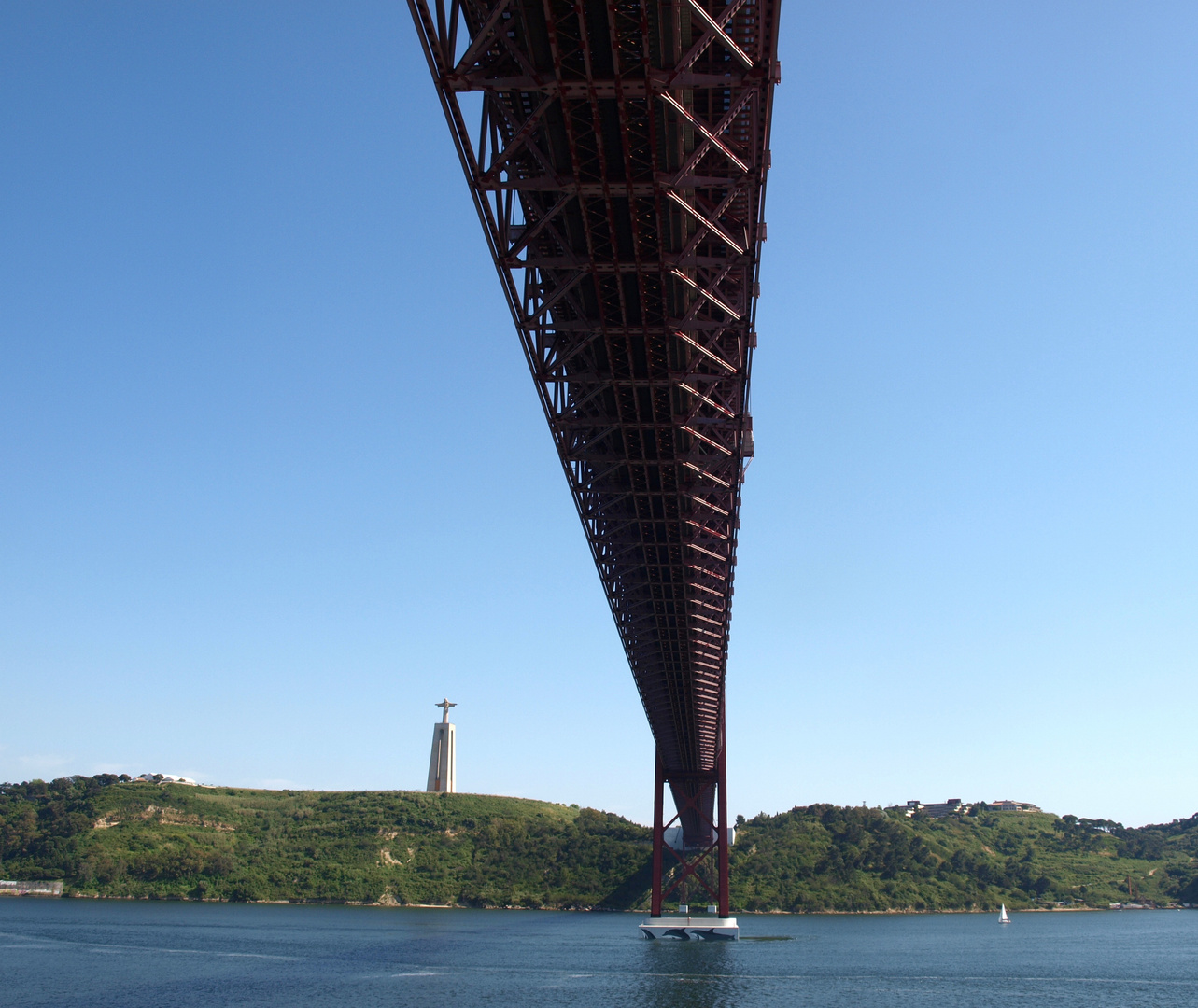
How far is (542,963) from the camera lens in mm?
50094

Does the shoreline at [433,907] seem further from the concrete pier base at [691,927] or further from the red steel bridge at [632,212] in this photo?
the red steel bridge at [632,212]

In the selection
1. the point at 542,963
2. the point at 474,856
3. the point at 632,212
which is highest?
the point at 632,212

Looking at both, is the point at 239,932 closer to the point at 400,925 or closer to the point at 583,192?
the point at 400,925

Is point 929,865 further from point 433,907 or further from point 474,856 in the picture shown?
point 433,907

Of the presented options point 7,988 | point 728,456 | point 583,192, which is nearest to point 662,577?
point 728,456

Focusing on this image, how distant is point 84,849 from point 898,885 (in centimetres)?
9811

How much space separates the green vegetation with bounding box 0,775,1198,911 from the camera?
108375mm

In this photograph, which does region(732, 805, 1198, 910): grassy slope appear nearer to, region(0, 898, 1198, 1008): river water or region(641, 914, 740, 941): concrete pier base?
region(0, 898, 1198, 1008): river water

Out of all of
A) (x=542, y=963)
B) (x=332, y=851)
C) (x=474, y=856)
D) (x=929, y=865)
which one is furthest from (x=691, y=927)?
(x=929, y=865)

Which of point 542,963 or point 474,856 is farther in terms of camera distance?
point 474,856

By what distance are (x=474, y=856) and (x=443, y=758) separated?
31.4 meters

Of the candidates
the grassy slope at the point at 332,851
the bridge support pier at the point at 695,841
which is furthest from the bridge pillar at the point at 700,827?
the grassy slope at the point at 332,851

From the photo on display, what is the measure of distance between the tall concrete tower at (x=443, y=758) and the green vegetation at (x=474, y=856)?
4.88 metres

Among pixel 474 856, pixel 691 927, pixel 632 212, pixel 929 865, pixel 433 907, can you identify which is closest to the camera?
pixel 632 212
